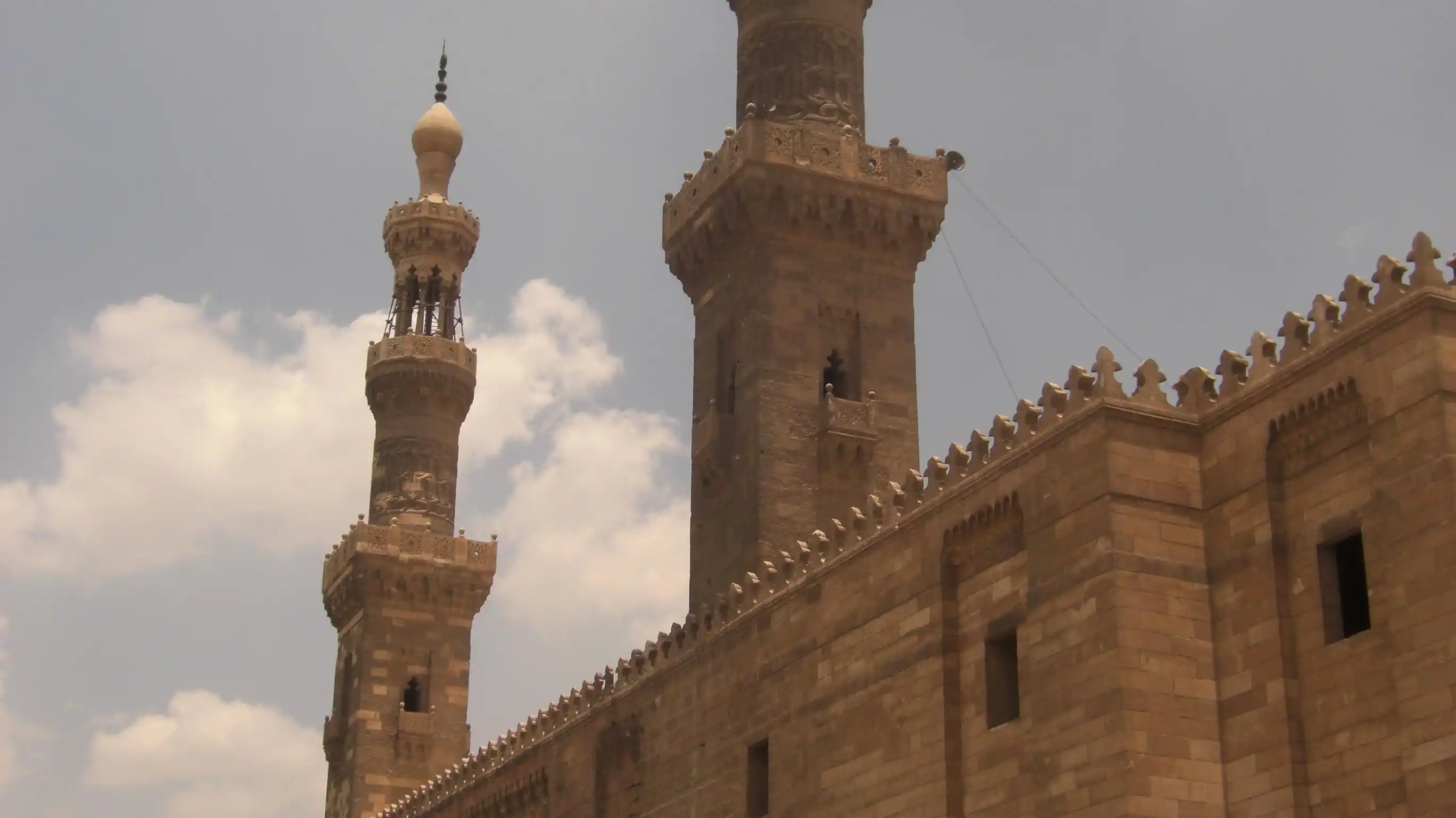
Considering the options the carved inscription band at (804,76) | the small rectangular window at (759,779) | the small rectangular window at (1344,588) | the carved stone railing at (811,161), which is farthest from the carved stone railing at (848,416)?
the small rectangular window at (1344,588)

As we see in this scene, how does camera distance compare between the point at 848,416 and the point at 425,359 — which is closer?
the point at 848,416

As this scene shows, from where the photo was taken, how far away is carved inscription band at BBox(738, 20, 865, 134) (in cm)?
2667

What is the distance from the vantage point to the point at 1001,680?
1642 cm

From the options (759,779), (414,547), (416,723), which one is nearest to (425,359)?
(414,547)

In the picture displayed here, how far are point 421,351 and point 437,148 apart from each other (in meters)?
5.06

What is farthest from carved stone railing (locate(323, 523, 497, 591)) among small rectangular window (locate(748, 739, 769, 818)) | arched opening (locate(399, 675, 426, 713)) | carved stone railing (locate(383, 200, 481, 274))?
small rectangular window (locate(748, 739, 769, 818))

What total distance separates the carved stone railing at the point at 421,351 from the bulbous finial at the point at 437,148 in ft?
11.6

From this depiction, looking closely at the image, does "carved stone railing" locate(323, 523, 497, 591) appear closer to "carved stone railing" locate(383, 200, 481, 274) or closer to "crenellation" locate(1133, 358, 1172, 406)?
"carved stone railing" locate(383, 200, 481, 274)

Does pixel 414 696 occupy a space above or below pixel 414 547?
below

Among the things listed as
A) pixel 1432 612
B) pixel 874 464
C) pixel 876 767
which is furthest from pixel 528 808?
pixel 1432 612

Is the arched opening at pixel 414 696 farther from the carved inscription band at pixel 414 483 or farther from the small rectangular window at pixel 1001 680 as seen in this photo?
the small rectangular window at pixel 1001 680

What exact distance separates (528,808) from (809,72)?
36.4ft

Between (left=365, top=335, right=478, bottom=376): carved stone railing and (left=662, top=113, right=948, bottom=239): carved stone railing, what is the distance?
36.3 ft

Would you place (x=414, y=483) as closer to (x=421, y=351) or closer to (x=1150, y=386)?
(x=421, y=351)
